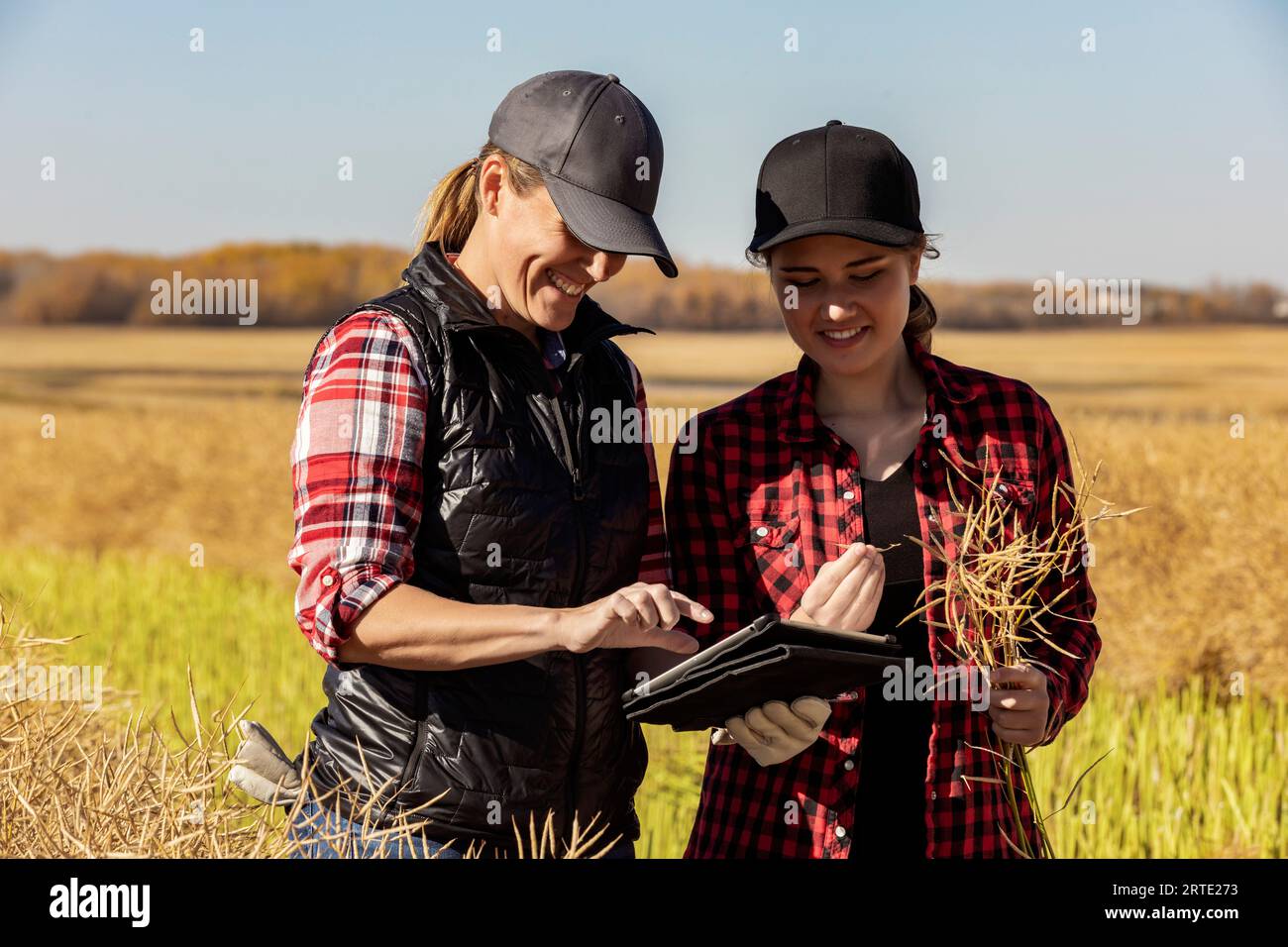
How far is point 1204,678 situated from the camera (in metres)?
6.11

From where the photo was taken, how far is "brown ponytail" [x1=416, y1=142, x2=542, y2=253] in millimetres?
2012

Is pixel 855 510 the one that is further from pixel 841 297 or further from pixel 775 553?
pixel 841 297

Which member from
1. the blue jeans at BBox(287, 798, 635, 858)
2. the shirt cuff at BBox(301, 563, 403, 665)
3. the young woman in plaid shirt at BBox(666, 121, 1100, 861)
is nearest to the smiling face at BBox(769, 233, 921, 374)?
the young woman in plaid shirt at BBox(666, 121, 1100, 861)

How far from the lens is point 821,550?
2.14 meters

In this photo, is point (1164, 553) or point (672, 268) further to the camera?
point (1164, 553)

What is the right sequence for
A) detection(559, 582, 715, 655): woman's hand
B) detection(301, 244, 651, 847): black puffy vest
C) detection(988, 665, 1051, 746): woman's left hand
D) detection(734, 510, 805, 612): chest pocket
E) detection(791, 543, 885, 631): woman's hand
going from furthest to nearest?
1. detection(734, 510, 805, 612): chest pocket
2. detection(988, 665, 1051, 746): woman's left hand
3. detection(791, 543, 885, 631): woman's hand
4. detection(301, 244, 651, 847): black puffy vest
5. detection(559, 582, 715, 655): woman's hand

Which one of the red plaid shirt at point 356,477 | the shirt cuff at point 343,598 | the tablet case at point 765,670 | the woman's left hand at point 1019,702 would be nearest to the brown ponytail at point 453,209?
the red plaid shirt at point 356,477

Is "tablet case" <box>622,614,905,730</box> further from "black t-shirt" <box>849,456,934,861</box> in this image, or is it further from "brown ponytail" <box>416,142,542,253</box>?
"brown ponytail" <box>416,142,542,253</box>

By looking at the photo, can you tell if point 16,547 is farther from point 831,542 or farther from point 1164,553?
point 831,542

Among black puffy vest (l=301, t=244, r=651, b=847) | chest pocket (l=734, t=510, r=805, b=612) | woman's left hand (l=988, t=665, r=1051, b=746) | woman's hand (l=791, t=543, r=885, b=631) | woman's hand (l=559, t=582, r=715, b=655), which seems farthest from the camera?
chest pocket (l=734, t=510, r=805, b=612)

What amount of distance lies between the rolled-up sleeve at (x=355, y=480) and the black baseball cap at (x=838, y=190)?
682 millimetres

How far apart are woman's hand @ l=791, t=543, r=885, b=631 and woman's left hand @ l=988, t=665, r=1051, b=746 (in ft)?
0.89
